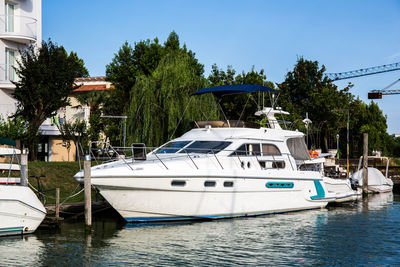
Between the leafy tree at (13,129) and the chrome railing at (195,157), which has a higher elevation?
the leafy tree at (13,129)

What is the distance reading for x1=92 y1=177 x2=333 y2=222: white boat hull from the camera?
55.0 feet

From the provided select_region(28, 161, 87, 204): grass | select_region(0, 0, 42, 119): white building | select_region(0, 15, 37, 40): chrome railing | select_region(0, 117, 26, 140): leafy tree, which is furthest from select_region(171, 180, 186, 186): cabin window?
select_region(0, 15, 37, 40): chrome railing

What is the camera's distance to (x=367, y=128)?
5856cm

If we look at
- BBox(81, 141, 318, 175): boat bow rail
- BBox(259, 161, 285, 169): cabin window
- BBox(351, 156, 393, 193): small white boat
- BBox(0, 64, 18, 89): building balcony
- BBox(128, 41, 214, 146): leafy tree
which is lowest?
BBox(351, 156, 393, 193): small white boat

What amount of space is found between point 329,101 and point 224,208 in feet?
110

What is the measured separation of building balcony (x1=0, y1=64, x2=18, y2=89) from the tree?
245cm

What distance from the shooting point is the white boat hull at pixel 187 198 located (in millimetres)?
16750

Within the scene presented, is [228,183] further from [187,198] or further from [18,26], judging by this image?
[18,26]

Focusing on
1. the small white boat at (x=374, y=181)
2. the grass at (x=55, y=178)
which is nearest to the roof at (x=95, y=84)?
the grass at (x=55, y=178)

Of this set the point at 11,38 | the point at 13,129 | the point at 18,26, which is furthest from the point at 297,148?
the point at 18,26

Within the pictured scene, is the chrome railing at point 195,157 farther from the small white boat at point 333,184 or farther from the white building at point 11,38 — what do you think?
the white building at point 11,38

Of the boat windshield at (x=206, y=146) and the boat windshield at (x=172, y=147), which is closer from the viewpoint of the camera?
the boat windshield at (x=206, y=146)

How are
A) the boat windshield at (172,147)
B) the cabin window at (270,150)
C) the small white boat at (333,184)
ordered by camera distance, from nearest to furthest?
1. the boat windshield at (172,147)
2. the cabin window at (270,150)
3. the small white boat at (333,184)

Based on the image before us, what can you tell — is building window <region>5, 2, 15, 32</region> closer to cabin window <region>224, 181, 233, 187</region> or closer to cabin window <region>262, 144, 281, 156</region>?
cabin window <region>262, 144, 281, 156</region>
